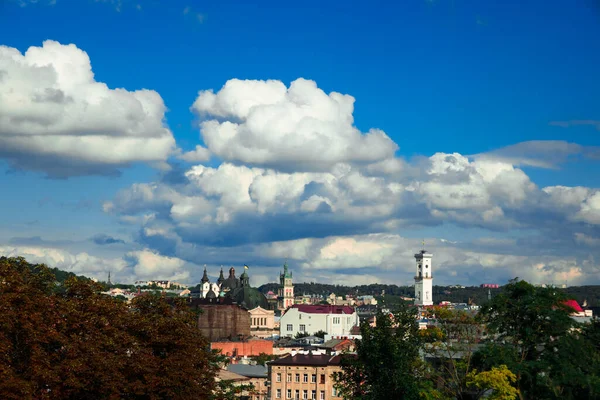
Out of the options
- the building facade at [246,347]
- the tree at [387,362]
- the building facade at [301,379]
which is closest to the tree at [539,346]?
the tree at [387,362]

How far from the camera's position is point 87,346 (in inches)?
1800

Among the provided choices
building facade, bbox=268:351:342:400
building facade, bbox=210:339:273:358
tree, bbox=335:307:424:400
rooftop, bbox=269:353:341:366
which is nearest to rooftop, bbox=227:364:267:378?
rooftop, bbox=269:353:341:366

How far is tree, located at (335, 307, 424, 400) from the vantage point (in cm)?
5547

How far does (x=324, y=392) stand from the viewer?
10569 cm

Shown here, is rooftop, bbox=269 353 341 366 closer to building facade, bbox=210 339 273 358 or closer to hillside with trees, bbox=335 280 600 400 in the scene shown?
hillside with trees, bbox=335 280 600 400

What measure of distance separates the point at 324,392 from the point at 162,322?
57.8 metres

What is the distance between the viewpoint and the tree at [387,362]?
2184 inches

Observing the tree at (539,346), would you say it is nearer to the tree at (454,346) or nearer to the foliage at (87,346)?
the tree at (454,346)

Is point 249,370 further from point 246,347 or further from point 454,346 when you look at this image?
point 454,346

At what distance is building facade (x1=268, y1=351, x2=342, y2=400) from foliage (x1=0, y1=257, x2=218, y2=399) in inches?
2103

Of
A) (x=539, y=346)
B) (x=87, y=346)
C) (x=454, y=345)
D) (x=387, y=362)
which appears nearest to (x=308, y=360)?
(x=387, y=362)

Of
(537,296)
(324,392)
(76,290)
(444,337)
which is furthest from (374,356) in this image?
(324,392)

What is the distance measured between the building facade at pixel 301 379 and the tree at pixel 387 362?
4394 centimetres

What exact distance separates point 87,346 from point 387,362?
20.1 metres
